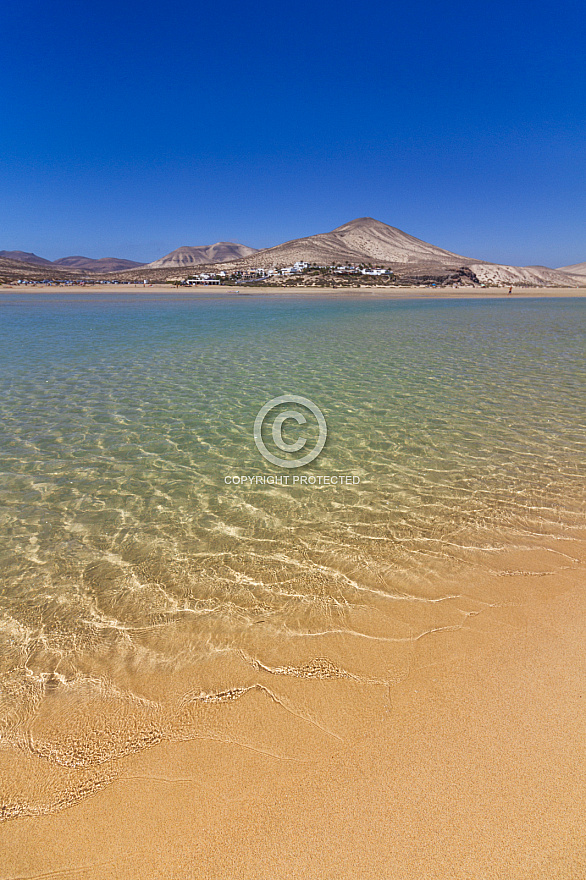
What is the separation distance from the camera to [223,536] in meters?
5.59

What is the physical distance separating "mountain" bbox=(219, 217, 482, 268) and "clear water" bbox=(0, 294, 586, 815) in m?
127

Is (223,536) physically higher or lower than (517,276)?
lower

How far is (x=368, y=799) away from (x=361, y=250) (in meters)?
186

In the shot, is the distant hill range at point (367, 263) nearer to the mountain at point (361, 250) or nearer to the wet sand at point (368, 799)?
the mountain at point (361, 250)

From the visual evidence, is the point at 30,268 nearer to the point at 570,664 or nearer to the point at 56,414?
the point at 56,414

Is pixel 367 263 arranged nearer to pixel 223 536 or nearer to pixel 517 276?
pixel 517 276

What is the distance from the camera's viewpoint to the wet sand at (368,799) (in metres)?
2.28

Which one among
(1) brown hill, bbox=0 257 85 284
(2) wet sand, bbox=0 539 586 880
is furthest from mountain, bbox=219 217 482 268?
(2) wet sand, bbox=0 539 586 880

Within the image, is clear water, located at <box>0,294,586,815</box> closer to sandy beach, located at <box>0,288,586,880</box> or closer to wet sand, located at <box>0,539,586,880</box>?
sandy beach, located at <box>0,288,586,880</box>

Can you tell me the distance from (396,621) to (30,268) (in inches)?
5877

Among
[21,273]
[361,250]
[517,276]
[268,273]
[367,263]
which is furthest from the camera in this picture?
[361,250]

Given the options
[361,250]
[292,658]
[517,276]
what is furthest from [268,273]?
[292,658]

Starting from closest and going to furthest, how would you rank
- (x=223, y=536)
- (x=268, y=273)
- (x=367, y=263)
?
(x=223, y=536), (x=268, y=273), (x=367, y=263)

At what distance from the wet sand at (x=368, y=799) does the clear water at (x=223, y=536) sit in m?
0.26
